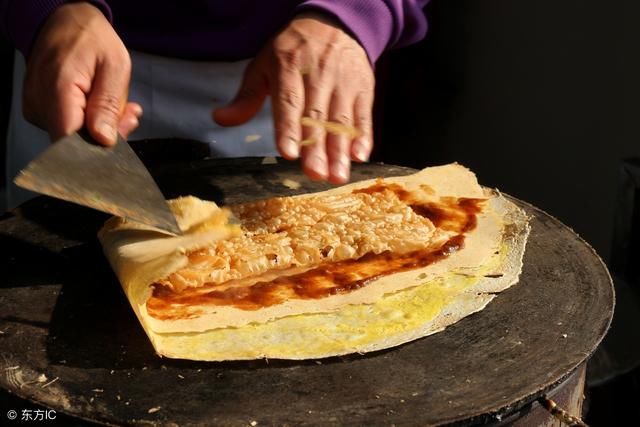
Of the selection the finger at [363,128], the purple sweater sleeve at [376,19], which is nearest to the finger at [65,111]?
the finger at [363,128]

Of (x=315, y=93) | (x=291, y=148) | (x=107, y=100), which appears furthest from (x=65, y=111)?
(x=315, y=93)

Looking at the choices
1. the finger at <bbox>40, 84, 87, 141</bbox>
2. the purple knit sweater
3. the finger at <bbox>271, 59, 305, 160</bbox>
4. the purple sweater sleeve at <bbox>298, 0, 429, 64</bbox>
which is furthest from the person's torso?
the finger at <bbox>40, 84, 87, 141</bbox>

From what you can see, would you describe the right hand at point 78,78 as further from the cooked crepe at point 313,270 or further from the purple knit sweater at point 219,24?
the purple knit sweater at point 219,24

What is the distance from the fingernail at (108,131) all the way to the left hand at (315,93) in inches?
14.4

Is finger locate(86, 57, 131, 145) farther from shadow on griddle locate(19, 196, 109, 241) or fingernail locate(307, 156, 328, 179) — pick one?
fingernail locate(307, 156, 328, 179)

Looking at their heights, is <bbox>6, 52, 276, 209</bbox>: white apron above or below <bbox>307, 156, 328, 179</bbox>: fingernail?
below

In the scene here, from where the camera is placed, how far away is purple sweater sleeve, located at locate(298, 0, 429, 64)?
2346 mm

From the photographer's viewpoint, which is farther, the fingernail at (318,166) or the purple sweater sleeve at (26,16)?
the purple sweater sleeve at (26,16)

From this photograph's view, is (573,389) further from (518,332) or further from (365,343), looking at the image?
(365,343)

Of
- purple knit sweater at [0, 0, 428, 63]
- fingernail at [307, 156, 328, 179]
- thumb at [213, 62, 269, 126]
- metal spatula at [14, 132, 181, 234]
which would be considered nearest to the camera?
metal spatula at [14, 132, 181, 234]

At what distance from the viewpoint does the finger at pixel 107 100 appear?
1.81 metres

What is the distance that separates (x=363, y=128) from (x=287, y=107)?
0.22 meters

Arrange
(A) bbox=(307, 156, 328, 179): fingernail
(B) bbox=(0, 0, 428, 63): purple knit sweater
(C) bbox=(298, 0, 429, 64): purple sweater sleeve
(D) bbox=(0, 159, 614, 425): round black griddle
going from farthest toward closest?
1. (B) bbox=(0, 0, 428, 63): purple knit sweater
2. (C) bbox=(298, 0, 429, 64): purple sweater sleeve
3. (A) bbox=(307, 156, 328, 179): fingernail
4. (D) bbox=(0, 159, 614, 425): round black griddle

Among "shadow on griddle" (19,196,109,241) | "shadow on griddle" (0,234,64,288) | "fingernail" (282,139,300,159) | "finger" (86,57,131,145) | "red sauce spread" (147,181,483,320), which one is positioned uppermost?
"finger" (86,57,131,145)
